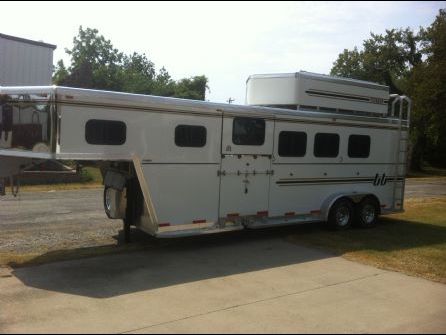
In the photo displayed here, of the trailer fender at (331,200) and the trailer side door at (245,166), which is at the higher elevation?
the trailer side door at (245,166)

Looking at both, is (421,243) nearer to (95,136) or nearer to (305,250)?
(305,250)

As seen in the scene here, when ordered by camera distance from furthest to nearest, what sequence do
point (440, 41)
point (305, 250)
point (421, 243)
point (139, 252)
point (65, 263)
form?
point (440, 41)
point (421, 243)
point (305, 250)
point (139, 252)
point (65, 263)

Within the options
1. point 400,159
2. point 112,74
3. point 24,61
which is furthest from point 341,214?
point 112,74

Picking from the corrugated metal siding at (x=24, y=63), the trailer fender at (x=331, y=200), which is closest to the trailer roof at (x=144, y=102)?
the trailer fender at (x=331, y=200)

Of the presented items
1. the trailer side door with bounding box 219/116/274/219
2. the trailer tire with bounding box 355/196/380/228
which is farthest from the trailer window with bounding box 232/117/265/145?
→ the trailer tire with bounding box 355/196/380/228

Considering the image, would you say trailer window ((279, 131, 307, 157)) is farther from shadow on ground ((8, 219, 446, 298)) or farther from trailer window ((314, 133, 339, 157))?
shadow on ground ((8, 219, 446, 298))

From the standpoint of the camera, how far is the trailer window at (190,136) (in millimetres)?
8516

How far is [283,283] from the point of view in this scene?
7.14 m

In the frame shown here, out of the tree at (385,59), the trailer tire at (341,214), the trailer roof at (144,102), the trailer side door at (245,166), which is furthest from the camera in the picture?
the tree at (385,59)

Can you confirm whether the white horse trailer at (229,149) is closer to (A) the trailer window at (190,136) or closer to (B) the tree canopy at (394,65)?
(A) the trailer window at (190,136)

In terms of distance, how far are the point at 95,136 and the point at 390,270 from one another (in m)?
5.01

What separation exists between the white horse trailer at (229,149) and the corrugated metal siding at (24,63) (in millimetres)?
12512

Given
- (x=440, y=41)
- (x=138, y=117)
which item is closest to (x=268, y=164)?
(x=138, y=117)

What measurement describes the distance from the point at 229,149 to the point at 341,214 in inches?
140
